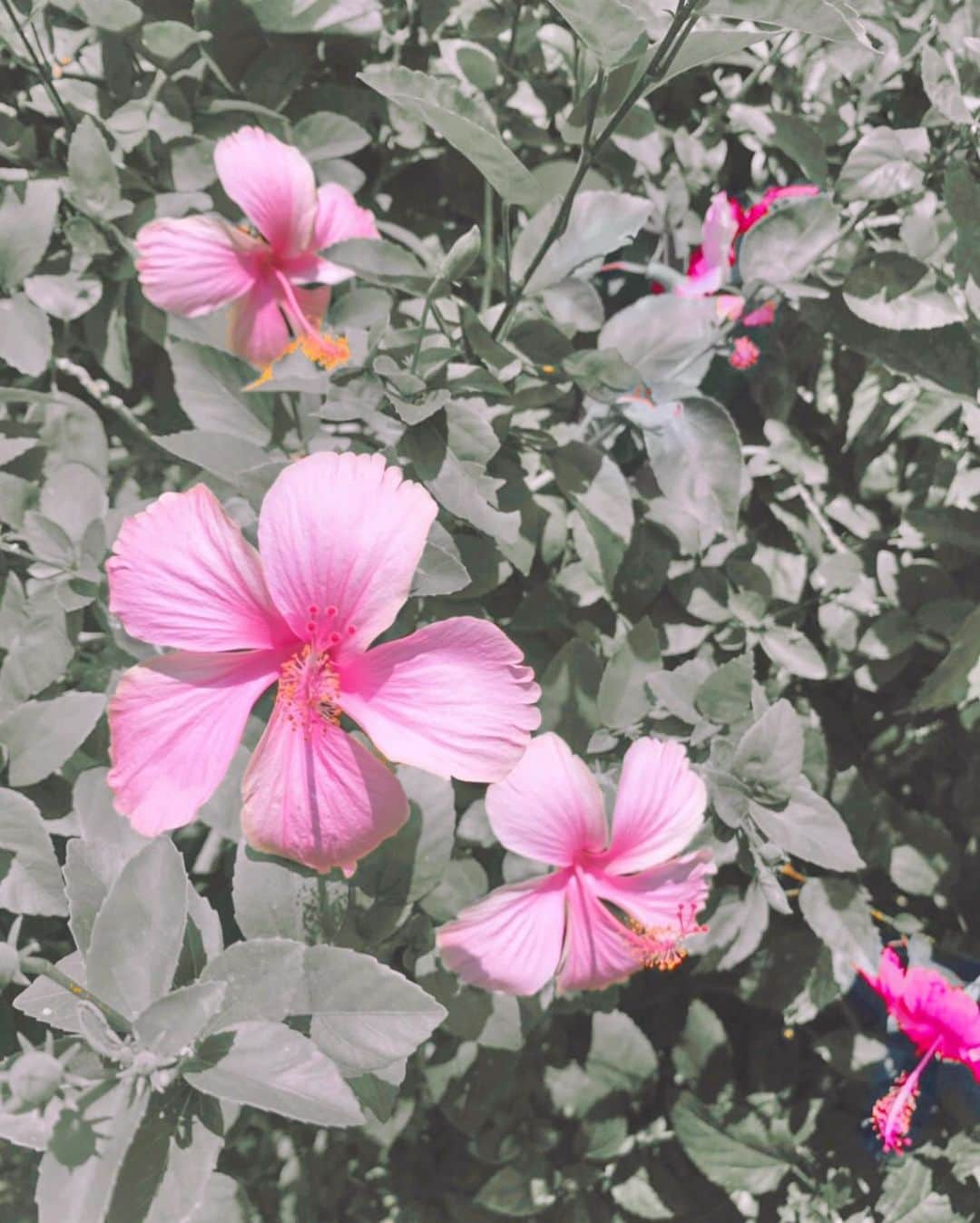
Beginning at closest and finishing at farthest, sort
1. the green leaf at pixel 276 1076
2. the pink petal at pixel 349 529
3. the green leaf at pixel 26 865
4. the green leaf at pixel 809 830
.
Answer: the green leaf at pixel 276 1076 → the pink petal at pixel 349 529 → the green leaf at pixel 26 865 → the green leaf at pixel 809 830

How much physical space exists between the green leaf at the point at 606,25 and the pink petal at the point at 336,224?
0.40 meters

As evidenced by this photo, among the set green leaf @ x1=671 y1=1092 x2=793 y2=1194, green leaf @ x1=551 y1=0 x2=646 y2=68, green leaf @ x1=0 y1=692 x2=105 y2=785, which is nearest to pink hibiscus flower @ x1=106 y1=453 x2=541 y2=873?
green leaf @ x1=0 y1=692 x2=105 y2=785

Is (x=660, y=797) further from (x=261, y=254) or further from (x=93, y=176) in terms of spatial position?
(x=93, y=176)

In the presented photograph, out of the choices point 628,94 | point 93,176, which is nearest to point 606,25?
point 628,94

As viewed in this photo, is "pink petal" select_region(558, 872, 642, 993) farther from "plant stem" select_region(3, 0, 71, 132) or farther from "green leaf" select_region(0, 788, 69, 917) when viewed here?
"plant stem" select_region(3, 0, 71, 132)

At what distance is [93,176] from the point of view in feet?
3.71

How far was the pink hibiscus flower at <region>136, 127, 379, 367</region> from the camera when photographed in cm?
108

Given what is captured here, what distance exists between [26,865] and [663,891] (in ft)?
1.81

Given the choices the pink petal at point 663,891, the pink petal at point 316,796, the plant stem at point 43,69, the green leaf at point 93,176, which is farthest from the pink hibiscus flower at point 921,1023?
the plant stem at point 43,69

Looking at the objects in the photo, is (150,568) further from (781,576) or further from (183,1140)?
(781,576)

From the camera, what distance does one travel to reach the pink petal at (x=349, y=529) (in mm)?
818

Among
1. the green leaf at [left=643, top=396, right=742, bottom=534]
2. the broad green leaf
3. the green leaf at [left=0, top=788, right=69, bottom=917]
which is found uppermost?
the broad green leaf

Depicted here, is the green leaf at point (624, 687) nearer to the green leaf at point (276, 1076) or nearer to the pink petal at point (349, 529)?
the pink petal at point (349, 529)

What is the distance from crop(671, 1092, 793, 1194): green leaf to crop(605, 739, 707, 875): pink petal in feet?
1.57
